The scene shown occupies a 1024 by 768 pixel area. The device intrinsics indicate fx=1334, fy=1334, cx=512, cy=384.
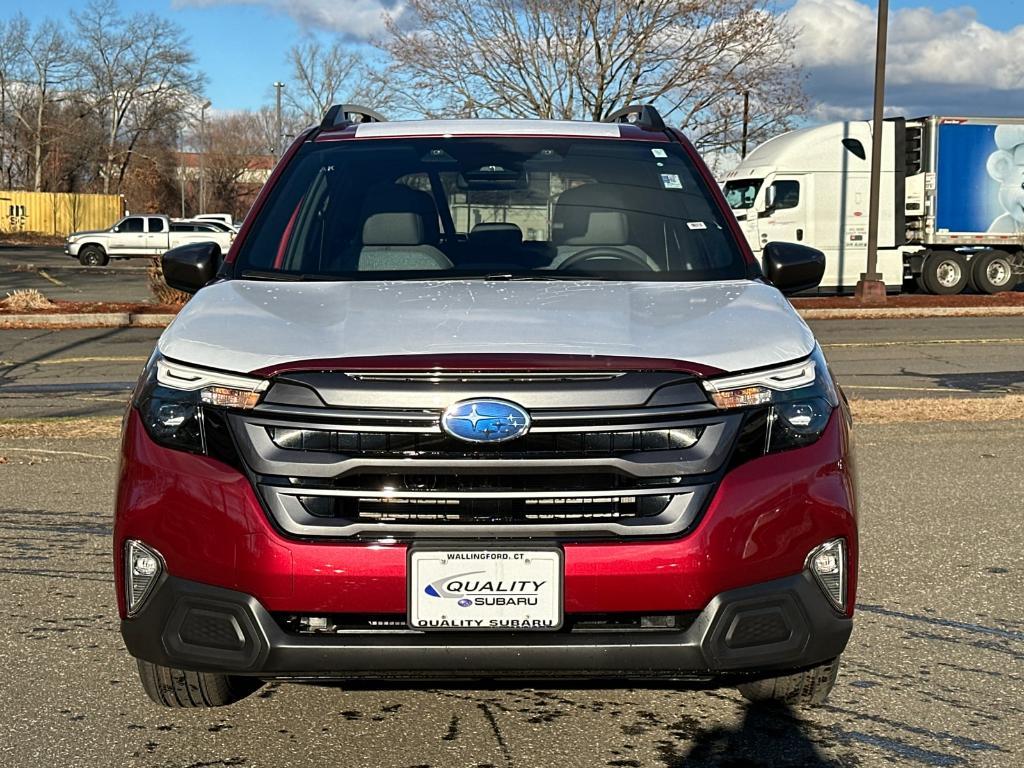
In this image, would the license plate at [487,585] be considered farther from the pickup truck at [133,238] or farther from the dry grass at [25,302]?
the pickup truck at [133,238]

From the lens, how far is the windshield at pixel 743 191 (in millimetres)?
26672

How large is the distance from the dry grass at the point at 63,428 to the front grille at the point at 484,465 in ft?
20.2

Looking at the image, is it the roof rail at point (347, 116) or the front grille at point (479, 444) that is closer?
the front grille at point (479, 444)

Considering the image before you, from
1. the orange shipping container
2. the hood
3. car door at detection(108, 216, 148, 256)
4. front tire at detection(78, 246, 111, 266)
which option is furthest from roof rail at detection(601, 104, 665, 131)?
the orange shipping container

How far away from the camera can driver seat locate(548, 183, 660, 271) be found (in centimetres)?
446

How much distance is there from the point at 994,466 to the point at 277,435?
5921mm

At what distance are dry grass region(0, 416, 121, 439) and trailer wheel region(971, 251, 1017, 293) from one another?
22.2 m

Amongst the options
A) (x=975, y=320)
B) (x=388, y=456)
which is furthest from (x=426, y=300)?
(x=975, y=320)

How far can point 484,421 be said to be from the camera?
305cm

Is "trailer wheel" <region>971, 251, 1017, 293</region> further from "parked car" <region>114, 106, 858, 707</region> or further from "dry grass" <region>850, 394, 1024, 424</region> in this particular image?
"parked car" <region>114, 106, 858, 707</region>

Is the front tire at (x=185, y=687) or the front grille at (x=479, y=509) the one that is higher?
the front grille at (x=479, y=509)

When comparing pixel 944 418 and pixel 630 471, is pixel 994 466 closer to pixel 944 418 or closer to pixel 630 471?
pixel 944 418

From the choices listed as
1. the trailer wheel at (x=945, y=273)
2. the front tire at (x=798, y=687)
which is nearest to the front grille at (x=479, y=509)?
the front tire at (x=798, y=687)

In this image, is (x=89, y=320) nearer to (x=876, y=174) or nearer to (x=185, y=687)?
(x=876, y=174)
